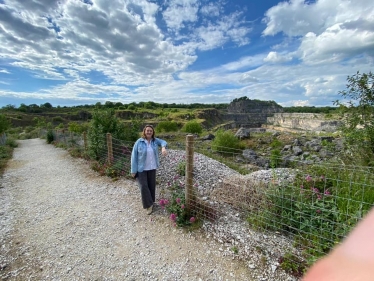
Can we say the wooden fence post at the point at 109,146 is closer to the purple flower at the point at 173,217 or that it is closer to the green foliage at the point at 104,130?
the green foliage at the point at 104,130

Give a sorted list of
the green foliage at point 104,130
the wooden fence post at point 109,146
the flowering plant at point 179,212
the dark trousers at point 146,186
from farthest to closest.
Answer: the green foliage at point 104,130 → the wooden fence post at point 109,146 → the dark trousers at point 146,186 → the flowering plant at point 179,212

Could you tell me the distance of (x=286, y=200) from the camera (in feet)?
11.9

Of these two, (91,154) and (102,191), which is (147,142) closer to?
(102,191)

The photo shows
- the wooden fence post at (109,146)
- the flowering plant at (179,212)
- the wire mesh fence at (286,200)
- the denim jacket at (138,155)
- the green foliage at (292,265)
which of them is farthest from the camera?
the wooden fence post at (109,146)

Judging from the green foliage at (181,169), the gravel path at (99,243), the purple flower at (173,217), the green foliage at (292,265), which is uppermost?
the green foliage at (181,169)

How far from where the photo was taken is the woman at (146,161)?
14.3ft

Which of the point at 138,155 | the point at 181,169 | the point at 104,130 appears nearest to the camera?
the point at 138,155

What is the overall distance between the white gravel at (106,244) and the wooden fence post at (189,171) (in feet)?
1.99

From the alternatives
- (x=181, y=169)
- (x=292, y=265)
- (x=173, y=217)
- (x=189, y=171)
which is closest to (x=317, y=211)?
(x=292, y=265)

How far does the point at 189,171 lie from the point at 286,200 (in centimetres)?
182

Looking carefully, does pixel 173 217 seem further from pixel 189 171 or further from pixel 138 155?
pixel 138 155

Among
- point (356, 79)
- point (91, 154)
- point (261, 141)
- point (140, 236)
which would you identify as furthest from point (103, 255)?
point (261, 141)

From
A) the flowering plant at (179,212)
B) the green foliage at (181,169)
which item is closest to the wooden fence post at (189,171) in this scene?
the flowering plant at (179,212)

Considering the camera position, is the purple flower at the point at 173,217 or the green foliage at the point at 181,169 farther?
the green foliage at the point at 181,169
